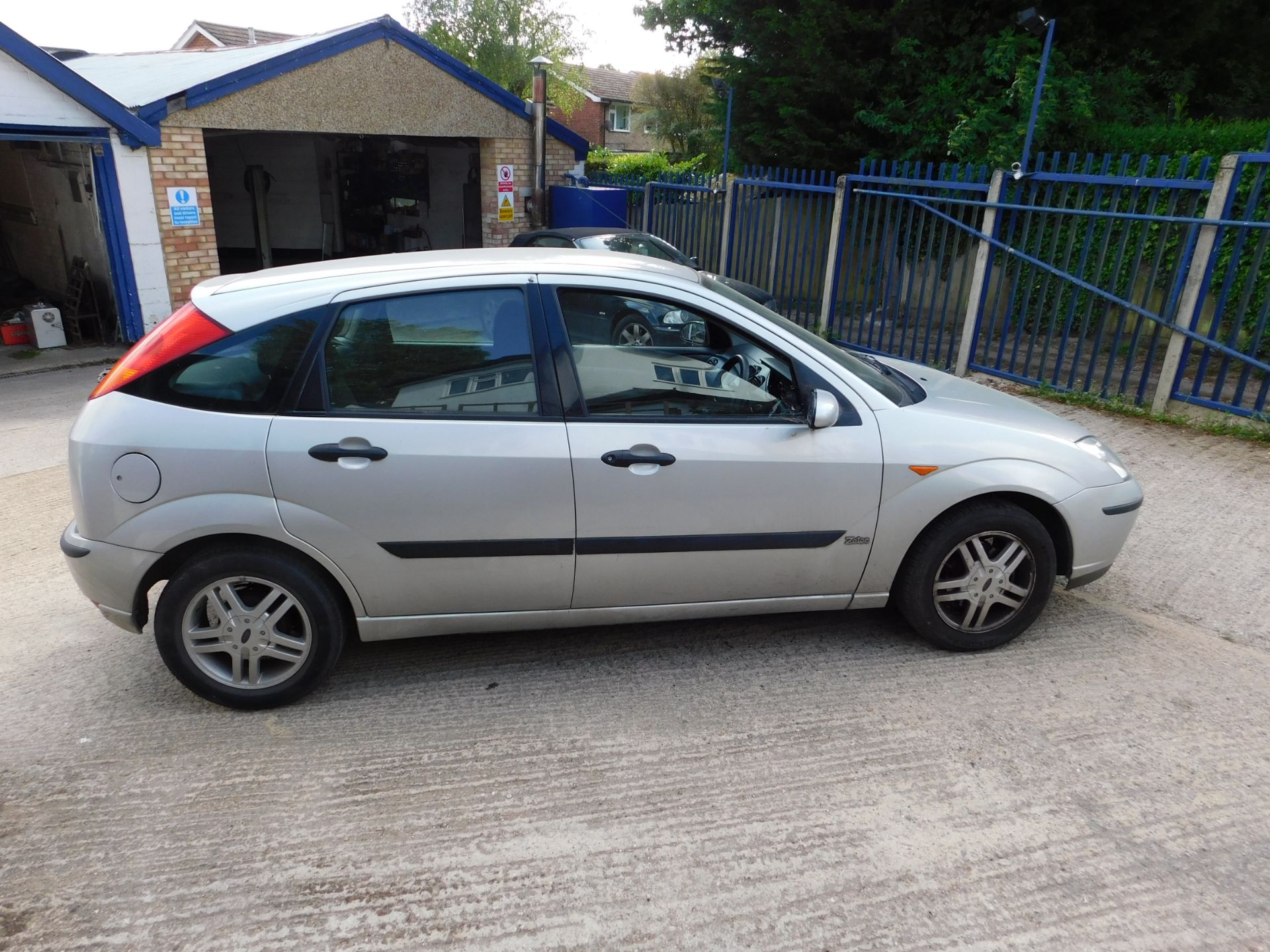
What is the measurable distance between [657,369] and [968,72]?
10.5 m

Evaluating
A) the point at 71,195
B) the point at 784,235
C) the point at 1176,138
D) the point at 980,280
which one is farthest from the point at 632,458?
the point at 71,195

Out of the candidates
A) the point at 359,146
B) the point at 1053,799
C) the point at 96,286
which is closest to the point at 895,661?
the point at 1053,799

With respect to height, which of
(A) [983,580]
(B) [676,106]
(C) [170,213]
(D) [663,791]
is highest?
(B) [676,106]

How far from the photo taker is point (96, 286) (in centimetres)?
1143

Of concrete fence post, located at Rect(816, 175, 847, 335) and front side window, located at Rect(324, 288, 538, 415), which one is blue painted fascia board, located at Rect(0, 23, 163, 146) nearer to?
concrete fence post, located at Rect(816, 175, 847, 335)

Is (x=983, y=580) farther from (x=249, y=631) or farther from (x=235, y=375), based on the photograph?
(x=235, y=375)

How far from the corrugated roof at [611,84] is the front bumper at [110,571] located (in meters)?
43.1

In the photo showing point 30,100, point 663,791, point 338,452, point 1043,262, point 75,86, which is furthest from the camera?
point 75,86

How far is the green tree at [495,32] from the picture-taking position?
90.9 ft

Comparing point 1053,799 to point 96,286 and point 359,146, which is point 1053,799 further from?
point 359,146

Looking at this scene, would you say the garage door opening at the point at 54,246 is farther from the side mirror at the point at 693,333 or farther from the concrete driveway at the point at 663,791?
the side mirror at the point at 693,333

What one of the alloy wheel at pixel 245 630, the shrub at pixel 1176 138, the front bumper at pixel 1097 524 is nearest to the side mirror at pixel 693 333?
the front bumper at pixel 1097 524

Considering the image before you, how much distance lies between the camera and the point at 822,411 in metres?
3.29

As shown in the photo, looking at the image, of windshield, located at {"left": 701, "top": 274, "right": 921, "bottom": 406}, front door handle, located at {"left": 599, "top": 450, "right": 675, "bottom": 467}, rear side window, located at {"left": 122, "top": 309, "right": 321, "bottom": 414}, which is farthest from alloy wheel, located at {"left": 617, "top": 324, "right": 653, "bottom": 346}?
rear side window, located at {"left": 122, "top": 309, "right": 321, "bottom": 414}
